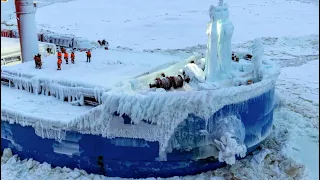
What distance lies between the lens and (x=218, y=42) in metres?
9.55

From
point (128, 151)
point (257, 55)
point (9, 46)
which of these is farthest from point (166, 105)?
point (9, 46)

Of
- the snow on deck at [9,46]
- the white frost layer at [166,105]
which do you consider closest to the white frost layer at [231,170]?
the white frost layer at [166,105]

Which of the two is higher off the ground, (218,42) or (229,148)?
(218,42)

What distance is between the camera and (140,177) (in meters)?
9.29

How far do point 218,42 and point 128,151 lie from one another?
3096 millimetres

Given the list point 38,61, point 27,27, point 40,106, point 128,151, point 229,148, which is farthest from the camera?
point 27,27

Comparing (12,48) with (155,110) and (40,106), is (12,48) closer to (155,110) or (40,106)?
(40,106)

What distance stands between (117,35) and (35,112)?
15.7 meters

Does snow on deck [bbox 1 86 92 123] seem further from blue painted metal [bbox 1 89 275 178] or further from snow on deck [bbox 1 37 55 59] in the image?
snow on deck [bbox 1 37 55 59]

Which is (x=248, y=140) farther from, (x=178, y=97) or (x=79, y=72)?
(x=79, y=72)

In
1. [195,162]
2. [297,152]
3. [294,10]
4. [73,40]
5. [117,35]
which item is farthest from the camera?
[294,10]

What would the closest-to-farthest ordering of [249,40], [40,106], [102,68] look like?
[40,106]
[102,68]
[249,40]

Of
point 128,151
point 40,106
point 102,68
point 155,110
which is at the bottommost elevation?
point 128,151

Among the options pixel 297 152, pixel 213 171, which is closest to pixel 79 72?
pixel 213 171
